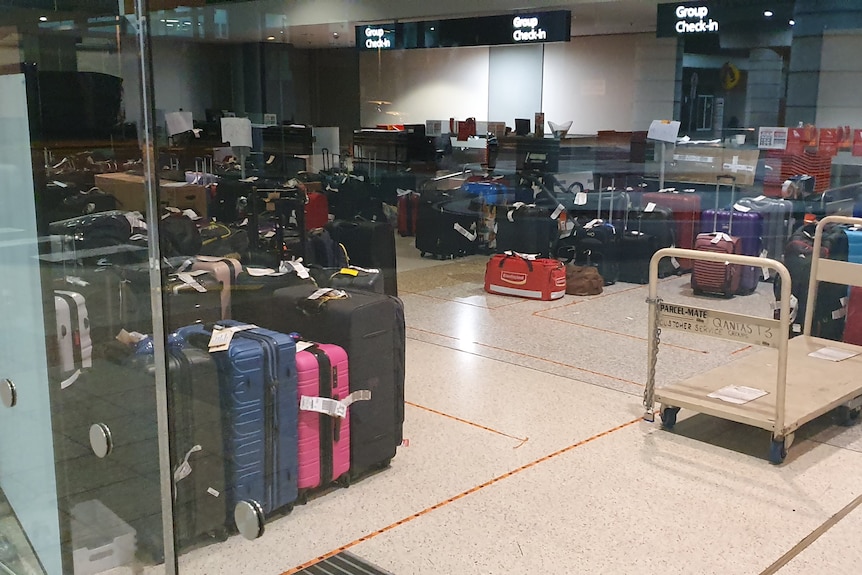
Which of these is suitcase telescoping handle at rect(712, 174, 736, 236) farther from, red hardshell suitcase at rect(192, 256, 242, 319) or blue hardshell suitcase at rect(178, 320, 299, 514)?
blue hardshell suitcase at rect(178, 320, 299, 514)

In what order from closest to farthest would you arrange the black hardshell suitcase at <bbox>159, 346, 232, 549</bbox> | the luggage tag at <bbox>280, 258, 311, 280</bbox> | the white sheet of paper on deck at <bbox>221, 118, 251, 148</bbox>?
the black hardshell suitcase at <bbox>159, 346, 232, 549</bbox>, the luggage tag at <bbox>280, 258, 311, 280</bbox>, the white sheet of paper on deck at <bbox>221, 118, 251, 148</bbox>

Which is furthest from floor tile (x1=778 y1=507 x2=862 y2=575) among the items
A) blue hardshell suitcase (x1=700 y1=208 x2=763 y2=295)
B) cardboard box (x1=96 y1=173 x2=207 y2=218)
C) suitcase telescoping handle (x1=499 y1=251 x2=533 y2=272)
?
blue hardshell suitcase (x1=700 y1=208 x2=763 y2=295)

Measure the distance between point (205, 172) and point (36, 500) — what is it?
529cm

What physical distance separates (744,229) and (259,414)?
19.1 ft

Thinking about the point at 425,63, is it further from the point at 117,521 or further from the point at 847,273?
the point at 117,521

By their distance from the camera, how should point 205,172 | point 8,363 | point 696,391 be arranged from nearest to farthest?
point 8,363 < point 696,391 < point 205,172

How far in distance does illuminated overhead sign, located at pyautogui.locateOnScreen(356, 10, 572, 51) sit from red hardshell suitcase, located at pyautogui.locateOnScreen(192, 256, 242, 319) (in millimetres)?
5894

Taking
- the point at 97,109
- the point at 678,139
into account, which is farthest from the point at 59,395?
the point at 678,139

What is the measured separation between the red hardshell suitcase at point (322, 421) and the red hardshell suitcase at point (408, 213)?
20.9 ft

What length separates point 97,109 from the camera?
1.73m

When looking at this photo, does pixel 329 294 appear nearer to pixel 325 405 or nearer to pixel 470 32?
pixel 325 405

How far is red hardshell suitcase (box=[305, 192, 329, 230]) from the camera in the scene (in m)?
7.40

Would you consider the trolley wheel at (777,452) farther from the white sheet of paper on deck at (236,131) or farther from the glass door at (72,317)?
the white sheet of paper on deck at (236,131)

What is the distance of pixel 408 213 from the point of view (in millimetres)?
9852
